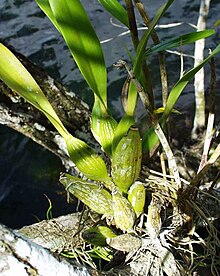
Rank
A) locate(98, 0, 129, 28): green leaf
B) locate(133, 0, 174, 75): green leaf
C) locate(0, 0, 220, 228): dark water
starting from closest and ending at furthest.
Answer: locate(133, 0, 174, 75): green leaf, locate(98, 0, 129, 28): green leaf, locate(0, 0, 220, 228): dark water

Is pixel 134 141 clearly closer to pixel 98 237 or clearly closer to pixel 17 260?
pixel 98 237

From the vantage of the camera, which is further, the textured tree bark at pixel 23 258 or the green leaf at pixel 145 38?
the green leaf at pixel 145 38

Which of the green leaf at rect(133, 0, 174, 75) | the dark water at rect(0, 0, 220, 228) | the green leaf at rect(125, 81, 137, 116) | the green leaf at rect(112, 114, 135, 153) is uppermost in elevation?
the green leaf at rect(133, 0, 174, 75)

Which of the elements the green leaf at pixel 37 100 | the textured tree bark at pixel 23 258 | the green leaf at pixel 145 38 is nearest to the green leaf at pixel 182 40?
the green leaf at pixel 145 38

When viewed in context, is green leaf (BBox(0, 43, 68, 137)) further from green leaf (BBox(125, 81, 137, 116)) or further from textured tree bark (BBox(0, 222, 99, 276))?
textured tree bark (BBox(0, 222, 99, 276))

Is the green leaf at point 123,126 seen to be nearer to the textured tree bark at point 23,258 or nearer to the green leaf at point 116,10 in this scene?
the green leaf at point 116,10

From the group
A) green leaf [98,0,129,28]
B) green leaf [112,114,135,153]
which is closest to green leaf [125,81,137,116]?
green leaf [112,114,135,153]

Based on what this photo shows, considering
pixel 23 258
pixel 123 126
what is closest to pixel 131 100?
pixel 123 126

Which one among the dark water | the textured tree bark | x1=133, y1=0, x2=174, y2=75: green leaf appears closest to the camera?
the textured tree bark
